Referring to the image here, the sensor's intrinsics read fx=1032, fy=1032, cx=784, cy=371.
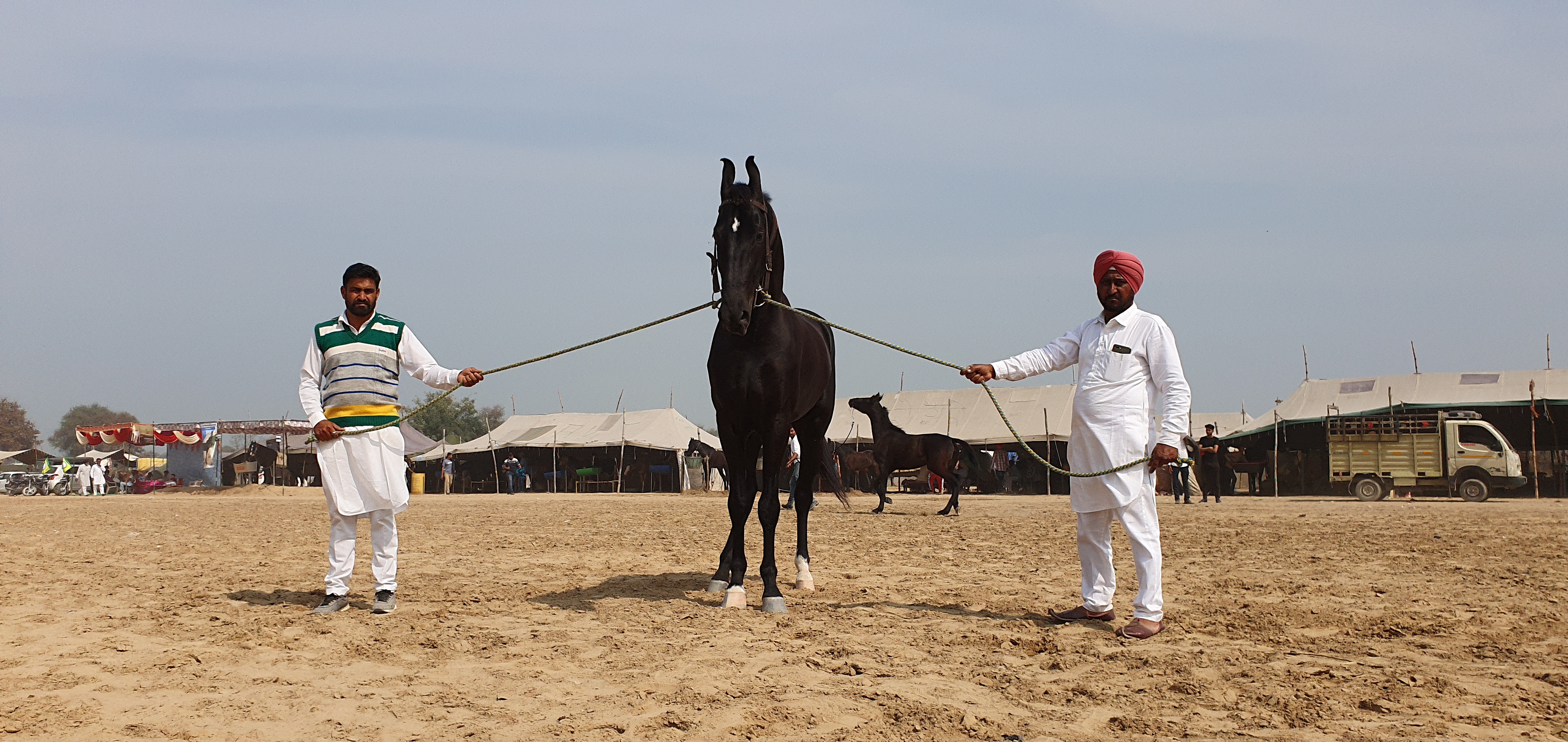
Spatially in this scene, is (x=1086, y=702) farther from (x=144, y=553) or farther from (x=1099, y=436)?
(x=144, y=553)

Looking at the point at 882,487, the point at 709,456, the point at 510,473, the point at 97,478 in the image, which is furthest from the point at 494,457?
the point at 882,487

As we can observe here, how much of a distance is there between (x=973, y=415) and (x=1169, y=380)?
33.6 metres

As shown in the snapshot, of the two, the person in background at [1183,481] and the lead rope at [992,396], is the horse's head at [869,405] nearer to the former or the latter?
the person in background at [1183,481]

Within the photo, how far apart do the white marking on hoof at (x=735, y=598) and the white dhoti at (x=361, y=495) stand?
74.0 inches

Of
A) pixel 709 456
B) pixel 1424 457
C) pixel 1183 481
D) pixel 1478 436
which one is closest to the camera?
pixel 1183 481

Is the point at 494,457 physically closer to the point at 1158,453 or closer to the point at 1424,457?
the point at 1424,457

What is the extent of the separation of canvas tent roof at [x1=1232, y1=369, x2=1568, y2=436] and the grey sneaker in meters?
30.1

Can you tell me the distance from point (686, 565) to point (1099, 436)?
434 centimetres

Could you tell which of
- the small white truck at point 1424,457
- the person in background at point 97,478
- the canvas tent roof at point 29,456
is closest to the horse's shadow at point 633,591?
the small white truck at point 1424,457

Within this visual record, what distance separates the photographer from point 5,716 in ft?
11.5

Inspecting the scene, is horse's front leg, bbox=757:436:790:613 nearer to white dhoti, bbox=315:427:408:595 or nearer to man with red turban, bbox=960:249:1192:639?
man with red turban, bbox=960:249:1192:639

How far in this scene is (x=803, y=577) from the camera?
690cm

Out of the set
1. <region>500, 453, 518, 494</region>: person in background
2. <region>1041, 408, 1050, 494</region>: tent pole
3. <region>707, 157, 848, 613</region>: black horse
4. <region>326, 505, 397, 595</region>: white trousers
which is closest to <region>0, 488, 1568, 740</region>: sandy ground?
<region>326, 505, 397, 595</region>: white trousers

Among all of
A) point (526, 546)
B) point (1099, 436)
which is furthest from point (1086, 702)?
point (526, 546)
